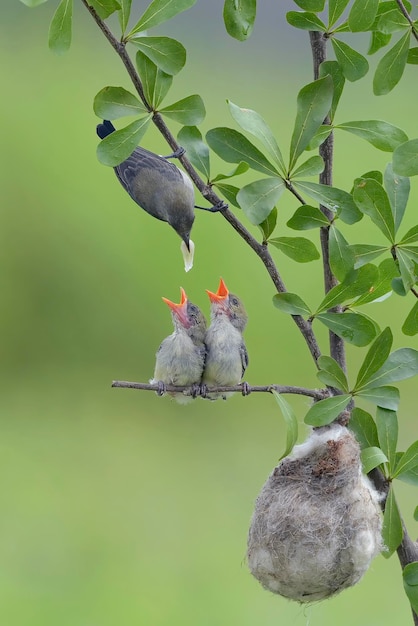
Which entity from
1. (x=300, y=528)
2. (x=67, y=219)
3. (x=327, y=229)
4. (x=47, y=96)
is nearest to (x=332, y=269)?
(x=327, y=229)

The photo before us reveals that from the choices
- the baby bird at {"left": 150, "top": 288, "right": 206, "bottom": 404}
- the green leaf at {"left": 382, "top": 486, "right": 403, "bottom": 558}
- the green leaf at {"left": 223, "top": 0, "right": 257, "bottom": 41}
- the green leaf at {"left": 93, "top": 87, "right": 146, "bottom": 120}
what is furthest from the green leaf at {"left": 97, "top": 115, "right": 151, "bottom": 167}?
the green leaf at {"left": 382, "top": 486, "right": 403, "bottom": 558}

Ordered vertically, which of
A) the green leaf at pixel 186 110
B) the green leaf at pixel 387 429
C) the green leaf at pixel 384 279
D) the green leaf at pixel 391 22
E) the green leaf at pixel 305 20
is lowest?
the green leaf at pixel 387 429

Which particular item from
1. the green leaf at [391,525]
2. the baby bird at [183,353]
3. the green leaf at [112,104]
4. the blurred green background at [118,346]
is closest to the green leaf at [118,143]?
the green leaf at [112,104]

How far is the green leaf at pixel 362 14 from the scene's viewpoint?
0.87 metres

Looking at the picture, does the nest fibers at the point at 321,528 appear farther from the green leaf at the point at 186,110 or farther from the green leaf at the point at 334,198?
the green leaf at the point at 186,110

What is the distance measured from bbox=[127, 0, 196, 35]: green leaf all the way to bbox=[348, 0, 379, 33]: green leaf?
0.52 feet

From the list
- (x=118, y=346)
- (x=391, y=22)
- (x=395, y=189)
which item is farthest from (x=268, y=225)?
(x=118, y=346)

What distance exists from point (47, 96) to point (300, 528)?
203cm

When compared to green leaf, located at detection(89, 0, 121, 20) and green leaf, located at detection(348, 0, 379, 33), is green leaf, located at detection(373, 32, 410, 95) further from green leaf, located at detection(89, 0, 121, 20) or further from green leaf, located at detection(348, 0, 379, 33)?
green leaf, located at detection(89, 0, 121, 20)

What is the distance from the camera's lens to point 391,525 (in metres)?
0.97

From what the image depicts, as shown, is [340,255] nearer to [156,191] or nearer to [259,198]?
[259,198]

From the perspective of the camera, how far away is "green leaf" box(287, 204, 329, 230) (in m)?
0.91

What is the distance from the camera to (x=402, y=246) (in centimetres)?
90

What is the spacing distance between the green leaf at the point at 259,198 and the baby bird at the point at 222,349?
0.23m
